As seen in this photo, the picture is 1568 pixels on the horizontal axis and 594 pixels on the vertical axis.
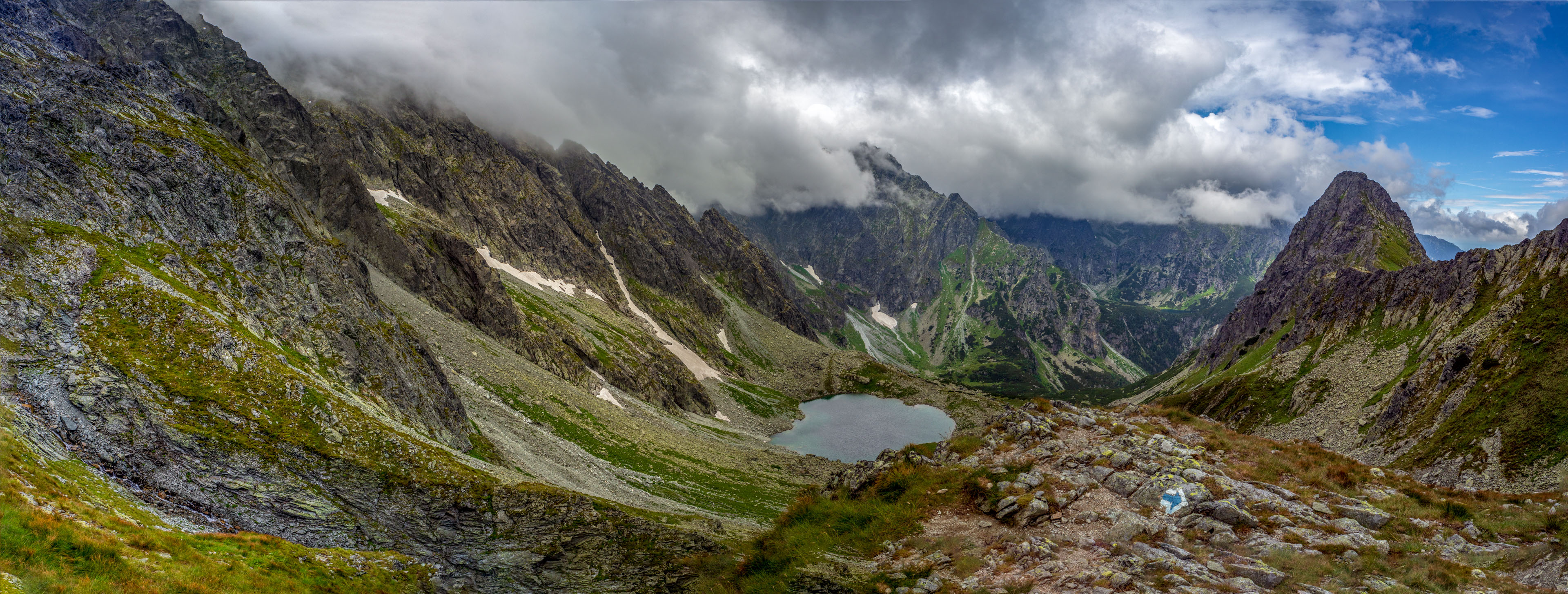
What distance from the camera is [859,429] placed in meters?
164

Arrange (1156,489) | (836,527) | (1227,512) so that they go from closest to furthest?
(1227,512) < (1156,489) < (836,527)

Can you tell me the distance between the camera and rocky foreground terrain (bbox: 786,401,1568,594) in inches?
544

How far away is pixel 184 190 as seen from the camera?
4475cm

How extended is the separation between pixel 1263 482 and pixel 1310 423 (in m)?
85.9

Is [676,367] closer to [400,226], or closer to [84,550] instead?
[400,226]

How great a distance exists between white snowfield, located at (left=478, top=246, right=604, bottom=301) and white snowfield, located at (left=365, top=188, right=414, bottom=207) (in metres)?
20.6

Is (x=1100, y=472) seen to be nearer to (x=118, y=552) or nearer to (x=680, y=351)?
(x=118, y=552)

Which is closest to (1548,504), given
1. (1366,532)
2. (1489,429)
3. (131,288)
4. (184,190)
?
(1366,532)

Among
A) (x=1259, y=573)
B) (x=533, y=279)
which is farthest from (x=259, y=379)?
(x=533, y=279)

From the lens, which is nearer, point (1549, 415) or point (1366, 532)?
point (1366, 532)

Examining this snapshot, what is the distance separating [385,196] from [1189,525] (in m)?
162

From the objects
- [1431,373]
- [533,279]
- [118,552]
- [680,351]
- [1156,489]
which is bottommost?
[680,351]

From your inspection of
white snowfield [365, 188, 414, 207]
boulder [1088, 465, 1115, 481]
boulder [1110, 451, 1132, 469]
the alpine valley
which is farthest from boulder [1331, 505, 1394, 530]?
white snowfield [365, 188, 414, 207]

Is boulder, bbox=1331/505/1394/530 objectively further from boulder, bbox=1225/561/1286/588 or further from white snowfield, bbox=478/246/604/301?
white snowfield, bbox=478/246/604/301
